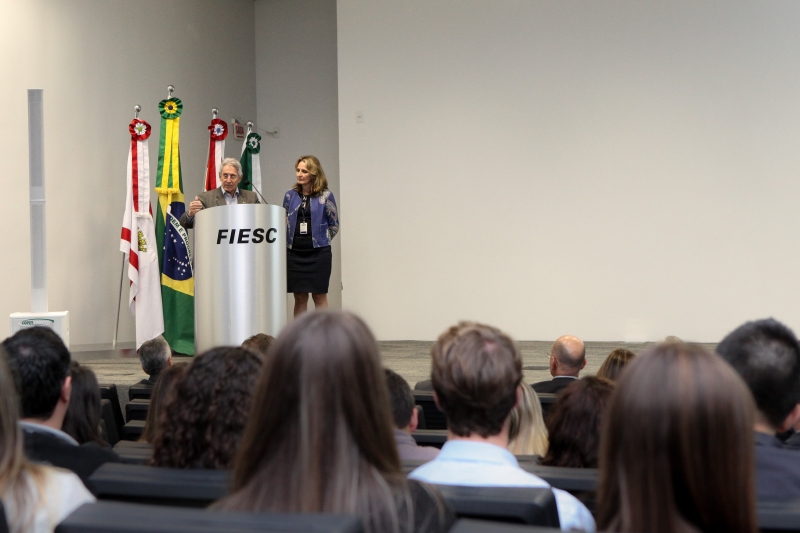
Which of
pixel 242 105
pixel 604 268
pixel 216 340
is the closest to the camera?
pixel 216 340

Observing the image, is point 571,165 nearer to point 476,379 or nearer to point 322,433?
point 476,379

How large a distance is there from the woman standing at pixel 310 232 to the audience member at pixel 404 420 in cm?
411

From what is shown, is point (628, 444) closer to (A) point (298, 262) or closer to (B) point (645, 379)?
(B) point (645, 379)

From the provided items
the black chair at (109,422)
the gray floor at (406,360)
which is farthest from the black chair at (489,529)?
the gray floor at (406,360)

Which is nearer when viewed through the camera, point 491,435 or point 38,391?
point 491,435

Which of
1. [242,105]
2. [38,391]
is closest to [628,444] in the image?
[38,391]

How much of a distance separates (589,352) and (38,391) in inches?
197

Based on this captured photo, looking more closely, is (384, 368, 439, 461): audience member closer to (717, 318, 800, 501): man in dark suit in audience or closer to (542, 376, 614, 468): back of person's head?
(542, 376, 614, 468): back of person's head

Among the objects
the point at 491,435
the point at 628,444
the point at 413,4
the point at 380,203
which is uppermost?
the point at 413,4

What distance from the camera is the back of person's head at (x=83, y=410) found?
2.15 m

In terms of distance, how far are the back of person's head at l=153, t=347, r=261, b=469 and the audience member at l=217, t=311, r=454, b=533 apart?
1.54 ft

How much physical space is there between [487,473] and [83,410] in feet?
3.90

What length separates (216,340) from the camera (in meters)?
Answer: 4.91

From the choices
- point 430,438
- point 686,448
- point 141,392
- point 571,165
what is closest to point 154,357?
point 141,392
